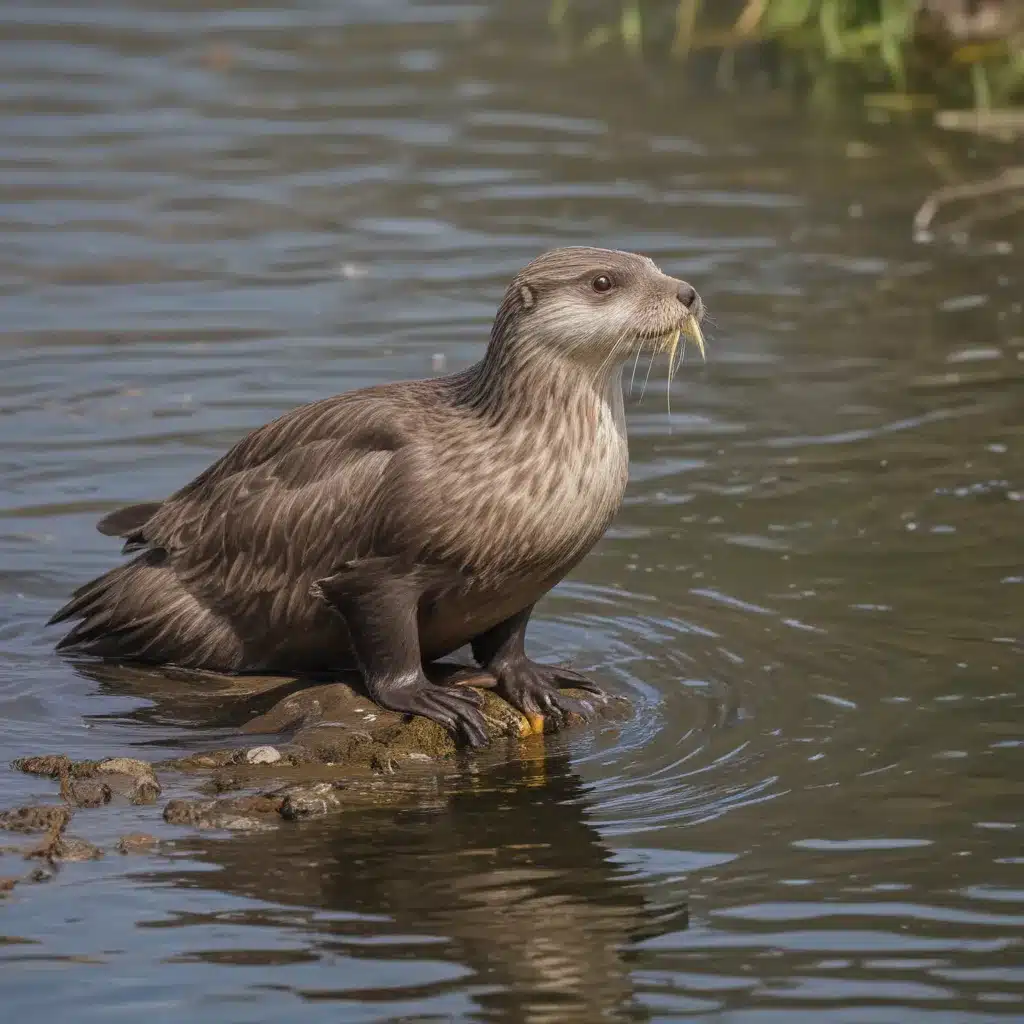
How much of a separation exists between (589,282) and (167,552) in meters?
1.73

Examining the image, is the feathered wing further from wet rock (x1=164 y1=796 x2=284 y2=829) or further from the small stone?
wet rock (x1=164 y1=796 x2=284 y2=829)

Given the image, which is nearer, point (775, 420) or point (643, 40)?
point (775, 420)

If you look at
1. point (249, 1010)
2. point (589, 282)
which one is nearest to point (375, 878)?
point (249, 1010)

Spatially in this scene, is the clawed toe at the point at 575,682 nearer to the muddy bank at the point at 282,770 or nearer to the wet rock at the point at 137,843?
the muddy bank at the point at 282,770

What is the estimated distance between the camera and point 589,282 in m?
6.67

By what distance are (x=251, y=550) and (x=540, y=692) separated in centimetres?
99

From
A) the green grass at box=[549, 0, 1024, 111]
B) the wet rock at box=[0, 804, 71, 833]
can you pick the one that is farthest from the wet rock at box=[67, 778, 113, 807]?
the green grass at box=[549, 0, 1024, 111]

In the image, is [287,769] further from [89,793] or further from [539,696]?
[539,696]

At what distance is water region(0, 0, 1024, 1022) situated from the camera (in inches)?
210

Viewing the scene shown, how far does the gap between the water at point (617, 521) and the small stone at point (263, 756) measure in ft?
1.16

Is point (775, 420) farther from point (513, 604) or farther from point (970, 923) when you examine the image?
point (970, 923)

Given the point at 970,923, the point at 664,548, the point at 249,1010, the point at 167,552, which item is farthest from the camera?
the point at 664,548

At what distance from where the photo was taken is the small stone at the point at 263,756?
6570mm

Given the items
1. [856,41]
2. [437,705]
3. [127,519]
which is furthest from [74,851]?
[856,41]
